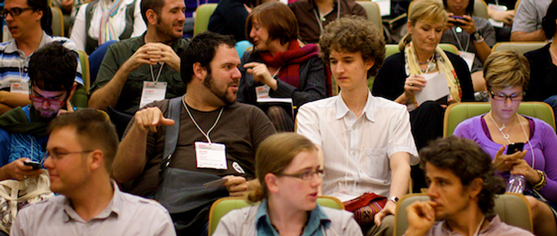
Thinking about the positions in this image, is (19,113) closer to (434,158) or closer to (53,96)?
(53,96)

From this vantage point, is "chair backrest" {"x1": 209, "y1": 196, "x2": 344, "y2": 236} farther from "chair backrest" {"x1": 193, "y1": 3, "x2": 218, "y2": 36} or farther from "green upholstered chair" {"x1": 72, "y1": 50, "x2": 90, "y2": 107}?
"chair backrest" {"x1": 193, "y1": 3, "x2": 218, "y2": 36}

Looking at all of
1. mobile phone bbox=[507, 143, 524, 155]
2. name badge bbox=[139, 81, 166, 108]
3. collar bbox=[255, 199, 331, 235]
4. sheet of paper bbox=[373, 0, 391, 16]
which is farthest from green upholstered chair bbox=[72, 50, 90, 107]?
sheet of paper bbox=[373, 0, 391, 16]

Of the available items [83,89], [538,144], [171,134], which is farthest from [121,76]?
[538,144]

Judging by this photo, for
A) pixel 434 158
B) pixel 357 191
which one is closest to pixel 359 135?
pixel 357 191

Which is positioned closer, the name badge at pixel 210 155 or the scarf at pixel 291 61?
the name badge at pixel 210 155

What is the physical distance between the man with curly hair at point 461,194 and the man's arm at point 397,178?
0.29m

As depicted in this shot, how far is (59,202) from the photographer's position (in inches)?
78.2

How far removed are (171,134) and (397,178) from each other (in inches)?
43.3

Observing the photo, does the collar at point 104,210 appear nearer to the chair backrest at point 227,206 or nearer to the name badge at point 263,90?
the chair backrest at point 227,206

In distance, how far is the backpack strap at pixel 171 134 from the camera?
8.36 feet

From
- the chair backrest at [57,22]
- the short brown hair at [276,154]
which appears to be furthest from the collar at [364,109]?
the chair backrest at [57,22]

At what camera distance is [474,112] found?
3.07m

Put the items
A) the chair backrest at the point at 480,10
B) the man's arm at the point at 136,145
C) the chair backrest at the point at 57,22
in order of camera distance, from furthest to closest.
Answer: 1. the chair backrest at the point at 480,10
2. the chair backrest at the point at 57,22
3. the man's arm at the point at 136,145

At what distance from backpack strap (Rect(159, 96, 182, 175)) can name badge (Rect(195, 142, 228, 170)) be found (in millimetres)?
119
